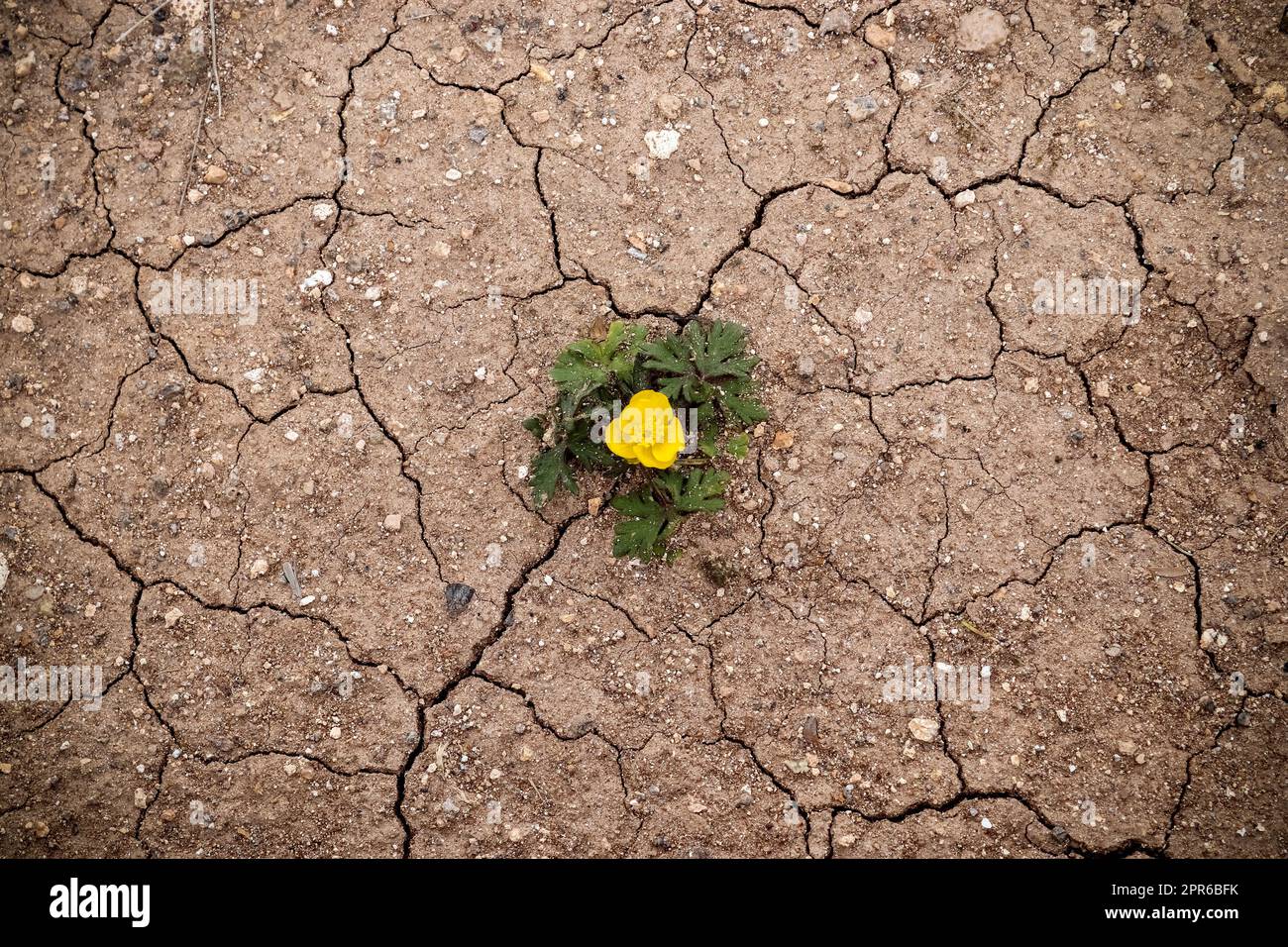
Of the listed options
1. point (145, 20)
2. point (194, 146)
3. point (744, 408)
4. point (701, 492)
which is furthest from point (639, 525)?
point (145, 20)

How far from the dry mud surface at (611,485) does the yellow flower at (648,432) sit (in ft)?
1.59

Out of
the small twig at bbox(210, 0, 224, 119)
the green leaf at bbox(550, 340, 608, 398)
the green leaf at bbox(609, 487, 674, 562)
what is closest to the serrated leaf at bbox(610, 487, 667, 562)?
the green leaf at bbox(609, 487, 674, 562)

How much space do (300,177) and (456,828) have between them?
249 cm

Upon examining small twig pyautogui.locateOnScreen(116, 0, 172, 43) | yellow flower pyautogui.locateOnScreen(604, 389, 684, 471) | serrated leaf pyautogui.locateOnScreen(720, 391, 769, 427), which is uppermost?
small twig pyautogui.locateOnScreen(116, 0, 172, 43)

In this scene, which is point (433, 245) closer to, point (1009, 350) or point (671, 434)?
point (671, 434)

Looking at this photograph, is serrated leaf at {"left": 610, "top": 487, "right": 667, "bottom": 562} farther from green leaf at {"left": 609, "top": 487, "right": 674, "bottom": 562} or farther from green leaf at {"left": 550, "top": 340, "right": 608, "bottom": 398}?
green leaf at {"left": 550, "top": 340, "right": 608, "bottom": 398}

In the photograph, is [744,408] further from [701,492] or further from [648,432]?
[648,432]

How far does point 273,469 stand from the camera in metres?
3.36

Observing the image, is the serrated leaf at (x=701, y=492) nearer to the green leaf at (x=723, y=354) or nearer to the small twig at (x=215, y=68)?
the green leaf at (x=723, y=354)

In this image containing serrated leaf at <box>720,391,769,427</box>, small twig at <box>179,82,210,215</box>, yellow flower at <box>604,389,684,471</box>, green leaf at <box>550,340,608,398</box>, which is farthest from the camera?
small twig at <box>179,82,210,215</box>

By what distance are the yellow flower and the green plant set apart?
154 mm

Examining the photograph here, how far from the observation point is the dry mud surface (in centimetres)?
315

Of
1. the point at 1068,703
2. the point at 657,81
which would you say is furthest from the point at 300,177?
the point at 1068,703

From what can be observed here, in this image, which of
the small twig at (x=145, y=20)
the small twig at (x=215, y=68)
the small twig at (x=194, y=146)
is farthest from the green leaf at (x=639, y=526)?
the small twig at (x=145, y=20)
